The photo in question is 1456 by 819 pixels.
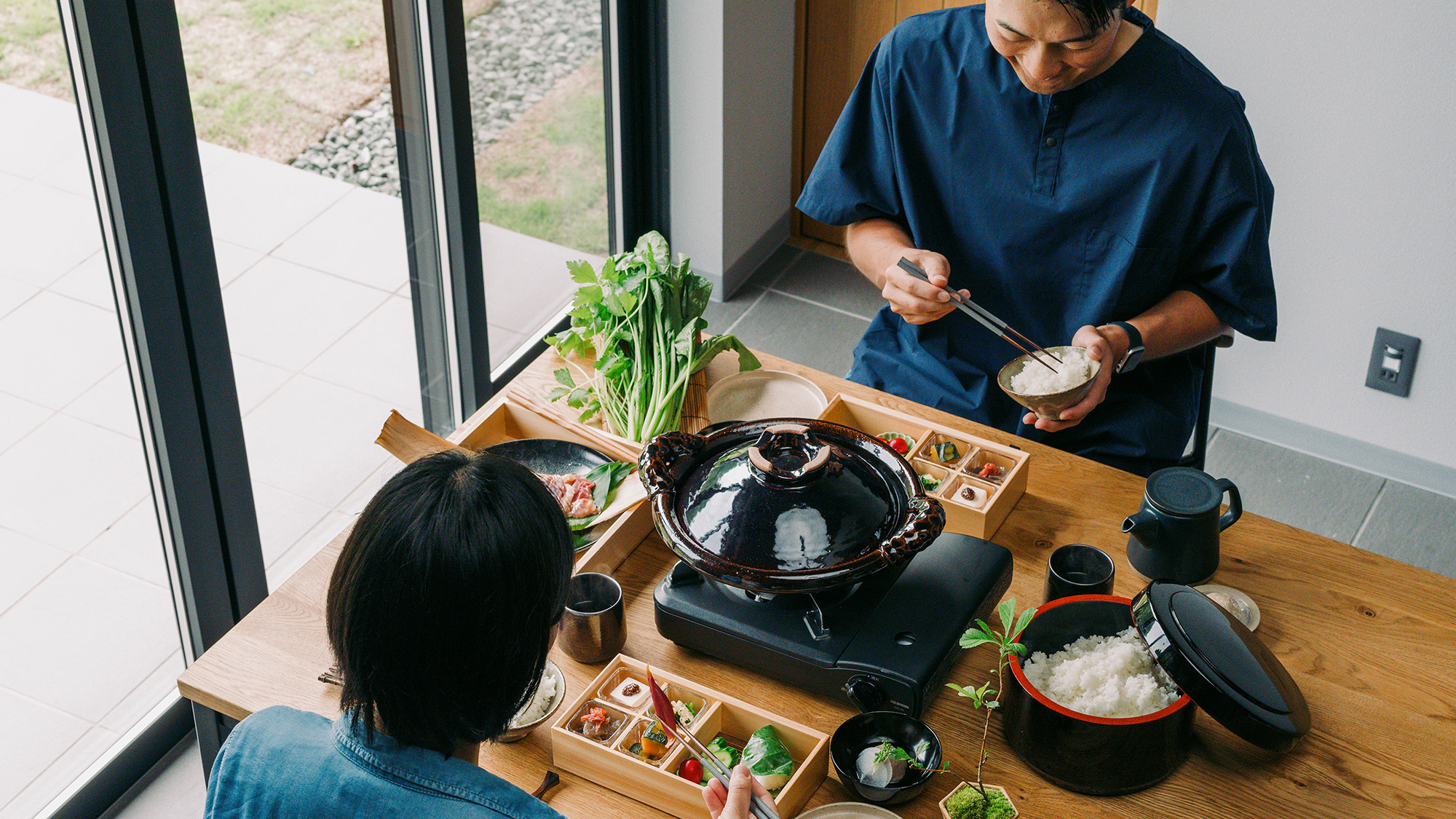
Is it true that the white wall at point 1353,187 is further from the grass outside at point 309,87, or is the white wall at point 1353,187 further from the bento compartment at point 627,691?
the bento compartment at point 627,691

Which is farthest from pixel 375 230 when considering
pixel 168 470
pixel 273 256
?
pixel 168 470

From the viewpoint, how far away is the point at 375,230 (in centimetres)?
296

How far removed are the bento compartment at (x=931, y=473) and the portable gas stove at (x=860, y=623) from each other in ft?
0.66

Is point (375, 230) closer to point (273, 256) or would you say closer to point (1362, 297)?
point (273, 256)

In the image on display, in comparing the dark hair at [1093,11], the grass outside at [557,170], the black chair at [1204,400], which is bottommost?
the grass outside at [557,170]

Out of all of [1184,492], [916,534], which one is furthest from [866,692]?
[1184,492]

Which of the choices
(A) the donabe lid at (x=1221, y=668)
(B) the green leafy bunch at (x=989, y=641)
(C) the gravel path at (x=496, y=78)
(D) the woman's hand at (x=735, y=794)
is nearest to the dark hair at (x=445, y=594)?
(D) the woman's hand at (x=735, y=794)

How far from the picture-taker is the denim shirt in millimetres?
1122

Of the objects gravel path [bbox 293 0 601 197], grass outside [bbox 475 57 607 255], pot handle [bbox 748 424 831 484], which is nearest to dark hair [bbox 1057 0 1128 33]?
pot handle [bbox 748 424 831 484]

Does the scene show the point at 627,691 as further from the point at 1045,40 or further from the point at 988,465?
→ the point at 1045,40

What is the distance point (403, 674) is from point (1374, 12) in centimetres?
271

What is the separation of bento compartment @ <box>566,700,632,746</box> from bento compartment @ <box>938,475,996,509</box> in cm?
57

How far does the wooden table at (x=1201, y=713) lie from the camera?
4.59ft

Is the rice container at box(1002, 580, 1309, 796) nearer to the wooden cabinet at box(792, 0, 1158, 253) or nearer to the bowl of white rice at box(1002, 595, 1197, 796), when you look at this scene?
the bowl of white rice at box(1002, 595, 1197, 796)
